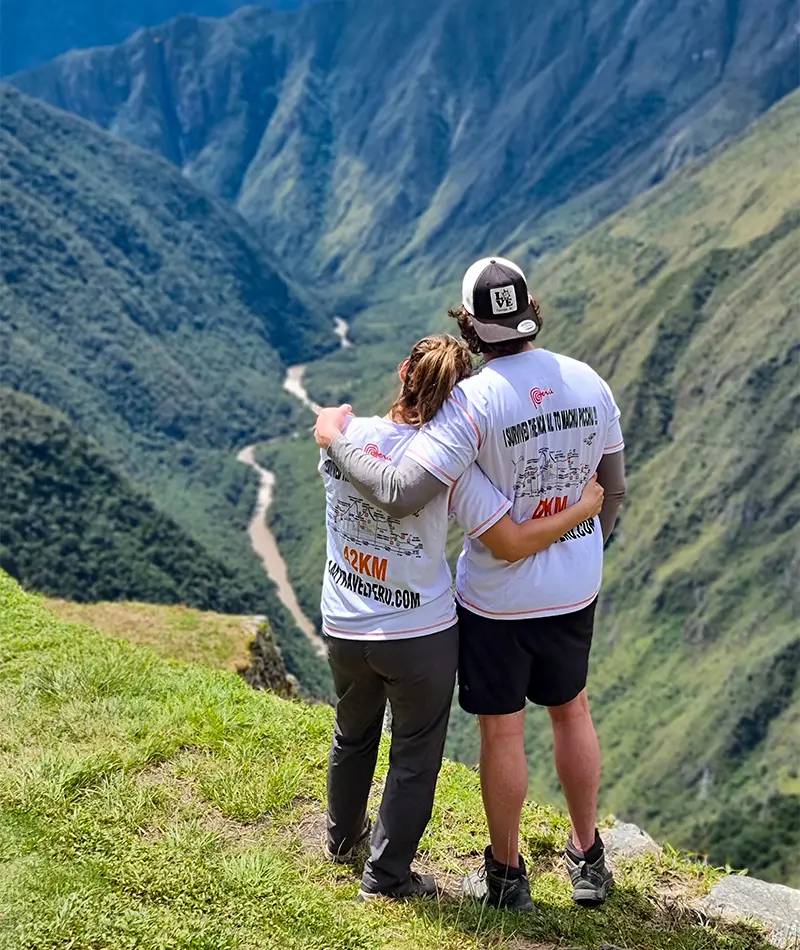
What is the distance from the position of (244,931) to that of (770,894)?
192 inches

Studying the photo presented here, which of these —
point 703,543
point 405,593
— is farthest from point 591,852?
point 703,543

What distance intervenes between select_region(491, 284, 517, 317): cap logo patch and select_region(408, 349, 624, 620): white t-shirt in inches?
14.3

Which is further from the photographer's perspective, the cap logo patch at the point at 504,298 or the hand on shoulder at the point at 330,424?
the hand on shoulder at the point at 330,424

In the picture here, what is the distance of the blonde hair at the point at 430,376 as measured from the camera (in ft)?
21.0

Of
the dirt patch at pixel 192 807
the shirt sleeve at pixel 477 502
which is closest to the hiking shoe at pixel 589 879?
the dirt patch at pixel 192 807

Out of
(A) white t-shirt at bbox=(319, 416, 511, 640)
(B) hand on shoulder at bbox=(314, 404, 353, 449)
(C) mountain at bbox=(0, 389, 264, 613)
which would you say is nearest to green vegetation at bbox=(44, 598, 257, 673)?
(A) white t-shirt at bbox=(319, 416, 511, 640)

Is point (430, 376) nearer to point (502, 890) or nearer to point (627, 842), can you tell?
point (502, 890)

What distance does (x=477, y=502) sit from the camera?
21.2 feet

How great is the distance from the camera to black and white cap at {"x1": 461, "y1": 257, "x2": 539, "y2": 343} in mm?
6543

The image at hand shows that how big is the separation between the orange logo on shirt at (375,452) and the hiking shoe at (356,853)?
3220 millimetres

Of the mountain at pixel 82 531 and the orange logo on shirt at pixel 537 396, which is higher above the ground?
the orange logo on shirt at pixel 537 396

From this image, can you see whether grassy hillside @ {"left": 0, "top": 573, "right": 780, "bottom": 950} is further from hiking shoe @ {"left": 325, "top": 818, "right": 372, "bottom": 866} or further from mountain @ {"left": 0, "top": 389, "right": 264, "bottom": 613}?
mountain @ {"left": 0, "top": 389, "right": 264, "bottom": 613}

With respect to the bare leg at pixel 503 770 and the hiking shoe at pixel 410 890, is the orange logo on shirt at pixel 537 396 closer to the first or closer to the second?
the bare leg at pixel 503 770

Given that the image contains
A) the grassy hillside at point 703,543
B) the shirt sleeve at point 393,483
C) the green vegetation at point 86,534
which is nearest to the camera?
the shirt sleeve at point 393,483
